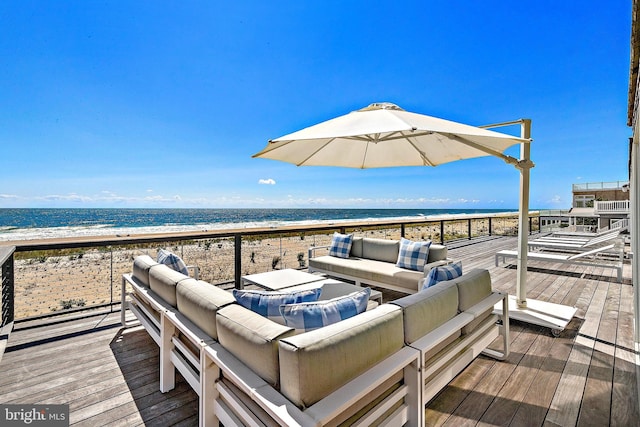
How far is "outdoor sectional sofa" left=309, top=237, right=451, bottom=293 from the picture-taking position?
138 inches

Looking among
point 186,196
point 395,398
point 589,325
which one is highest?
point 186,196

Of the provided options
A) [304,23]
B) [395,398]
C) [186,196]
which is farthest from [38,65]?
[186,196]

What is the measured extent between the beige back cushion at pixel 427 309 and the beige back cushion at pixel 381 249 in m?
2.45

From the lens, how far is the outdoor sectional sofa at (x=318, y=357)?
997mm

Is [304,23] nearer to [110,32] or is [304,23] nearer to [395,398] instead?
[110,32]

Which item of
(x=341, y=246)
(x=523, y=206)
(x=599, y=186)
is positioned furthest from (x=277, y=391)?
(x=599, y=186)

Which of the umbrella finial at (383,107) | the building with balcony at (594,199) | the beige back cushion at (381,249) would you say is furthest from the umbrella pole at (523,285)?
the building with balcony at (594,199)

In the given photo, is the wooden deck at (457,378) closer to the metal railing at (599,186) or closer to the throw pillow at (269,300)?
the throw pillow at (269,300)

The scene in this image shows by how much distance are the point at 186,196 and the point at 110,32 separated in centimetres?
3616

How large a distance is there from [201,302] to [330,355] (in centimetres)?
83

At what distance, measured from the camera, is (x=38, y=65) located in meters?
8.63

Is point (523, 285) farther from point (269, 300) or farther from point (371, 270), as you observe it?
point (269, 300)

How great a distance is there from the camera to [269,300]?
1.43m

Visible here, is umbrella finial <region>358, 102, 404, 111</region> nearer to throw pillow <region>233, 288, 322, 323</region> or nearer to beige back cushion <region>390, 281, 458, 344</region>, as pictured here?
beige back cushion <region>390, 281, 458, 344</region>
